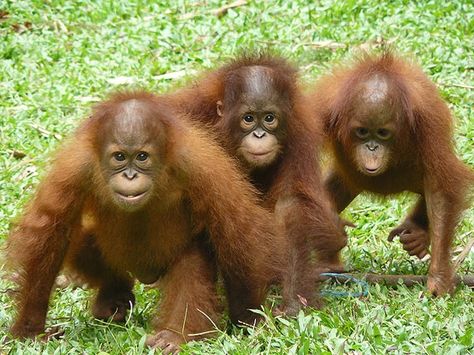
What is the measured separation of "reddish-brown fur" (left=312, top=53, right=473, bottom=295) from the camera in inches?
241

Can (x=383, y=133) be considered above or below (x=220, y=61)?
above

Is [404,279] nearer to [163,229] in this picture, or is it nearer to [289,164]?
[289,164]

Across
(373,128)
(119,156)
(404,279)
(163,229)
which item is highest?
(373,128)

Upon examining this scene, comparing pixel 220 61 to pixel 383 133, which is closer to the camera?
pixel 383 133

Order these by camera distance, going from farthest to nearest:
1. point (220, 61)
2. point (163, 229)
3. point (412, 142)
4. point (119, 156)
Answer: point (220, 61), point (412, 142), point (163, 229), point (119, 156)

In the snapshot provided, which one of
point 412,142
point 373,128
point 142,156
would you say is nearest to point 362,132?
point 373,128

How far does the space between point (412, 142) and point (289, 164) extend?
831mm

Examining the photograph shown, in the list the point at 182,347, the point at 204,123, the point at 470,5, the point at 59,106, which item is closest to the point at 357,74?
the point at 204,123

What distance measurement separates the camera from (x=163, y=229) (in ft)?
17.7

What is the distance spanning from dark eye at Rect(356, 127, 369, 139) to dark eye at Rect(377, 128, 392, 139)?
0.07 m

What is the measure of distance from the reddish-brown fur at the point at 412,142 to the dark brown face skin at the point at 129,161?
1.58 m

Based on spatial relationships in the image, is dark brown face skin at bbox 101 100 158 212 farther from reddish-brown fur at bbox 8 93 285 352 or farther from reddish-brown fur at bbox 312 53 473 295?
reddish-brown fur at bbox 312 53 473 295

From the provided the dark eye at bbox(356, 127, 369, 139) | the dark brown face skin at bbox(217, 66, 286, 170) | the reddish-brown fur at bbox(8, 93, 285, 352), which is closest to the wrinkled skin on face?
the dark eye at bbox(356, 127, 369, 139)

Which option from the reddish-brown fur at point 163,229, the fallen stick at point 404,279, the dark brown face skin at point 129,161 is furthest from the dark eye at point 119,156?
Result: the fallen stick at point 404,279
